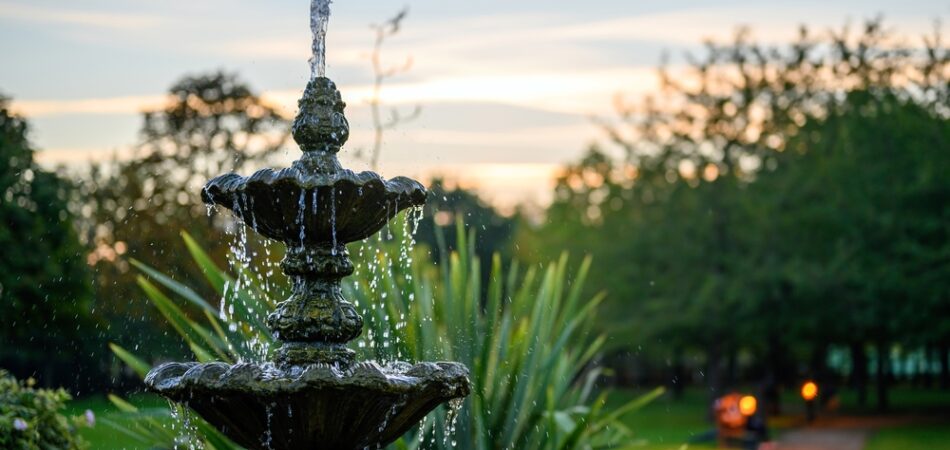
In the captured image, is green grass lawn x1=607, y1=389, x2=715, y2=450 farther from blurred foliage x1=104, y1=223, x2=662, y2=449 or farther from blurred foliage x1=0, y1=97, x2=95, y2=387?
blurred foliage x1=104, y1=223, x2=662, y2=449

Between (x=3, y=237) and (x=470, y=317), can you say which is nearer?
(x=470, y=317)

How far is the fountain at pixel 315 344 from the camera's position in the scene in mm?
6250

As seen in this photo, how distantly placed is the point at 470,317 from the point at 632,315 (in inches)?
1059

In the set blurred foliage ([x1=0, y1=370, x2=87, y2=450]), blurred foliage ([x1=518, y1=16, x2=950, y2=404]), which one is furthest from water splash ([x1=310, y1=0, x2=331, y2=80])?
blurred foliage ([x1=518, y1=16, x2=950, y2=404])

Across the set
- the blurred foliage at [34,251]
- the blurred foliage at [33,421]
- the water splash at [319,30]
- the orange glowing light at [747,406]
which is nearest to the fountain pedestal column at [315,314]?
the water splash at [319,30]

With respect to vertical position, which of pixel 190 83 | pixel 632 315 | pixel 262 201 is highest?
pixel 190 83

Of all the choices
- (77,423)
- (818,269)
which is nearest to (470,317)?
(77,423)

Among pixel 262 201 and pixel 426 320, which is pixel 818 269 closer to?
pixel 426 320

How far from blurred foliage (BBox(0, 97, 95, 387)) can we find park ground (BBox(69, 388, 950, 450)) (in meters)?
2.27

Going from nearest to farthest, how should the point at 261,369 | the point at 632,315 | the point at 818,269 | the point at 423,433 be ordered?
the point at 261,369 < the point at 423,433 < the point at 818,269 < the point at 632,315

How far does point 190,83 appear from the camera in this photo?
3912 centimetres

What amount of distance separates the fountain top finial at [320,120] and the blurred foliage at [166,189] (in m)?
26.1

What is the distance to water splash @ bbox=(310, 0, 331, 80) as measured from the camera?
757 centimetres

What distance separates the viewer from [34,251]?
2808 cm
